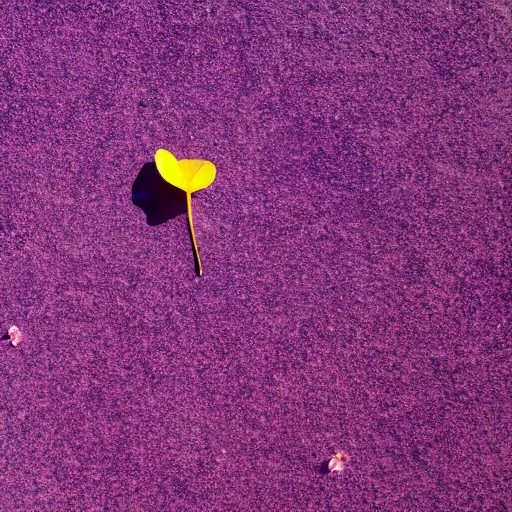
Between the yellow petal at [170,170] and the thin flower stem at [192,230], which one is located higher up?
the yellow petal at [170,170]

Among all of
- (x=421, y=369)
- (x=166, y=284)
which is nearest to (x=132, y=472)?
(x=166, y=284)

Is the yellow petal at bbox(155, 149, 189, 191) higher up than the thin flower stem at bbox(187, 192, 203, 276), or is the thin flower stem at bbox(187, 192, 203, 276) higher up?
the yellow petal at bbox(155, 149, 189, 191)

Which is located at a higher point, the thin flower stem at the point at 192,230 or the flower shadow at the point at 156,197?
the flower shadow at the point at 156,197

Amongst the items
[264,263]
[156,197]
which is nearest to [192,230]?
[156,197]

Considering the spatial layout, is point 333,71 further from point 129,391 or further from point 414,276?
point 129,391

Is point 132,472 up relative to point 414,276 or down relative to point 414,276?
down

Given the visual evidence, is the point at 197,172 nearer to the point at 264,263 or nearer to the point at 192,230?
the point at 192,230
